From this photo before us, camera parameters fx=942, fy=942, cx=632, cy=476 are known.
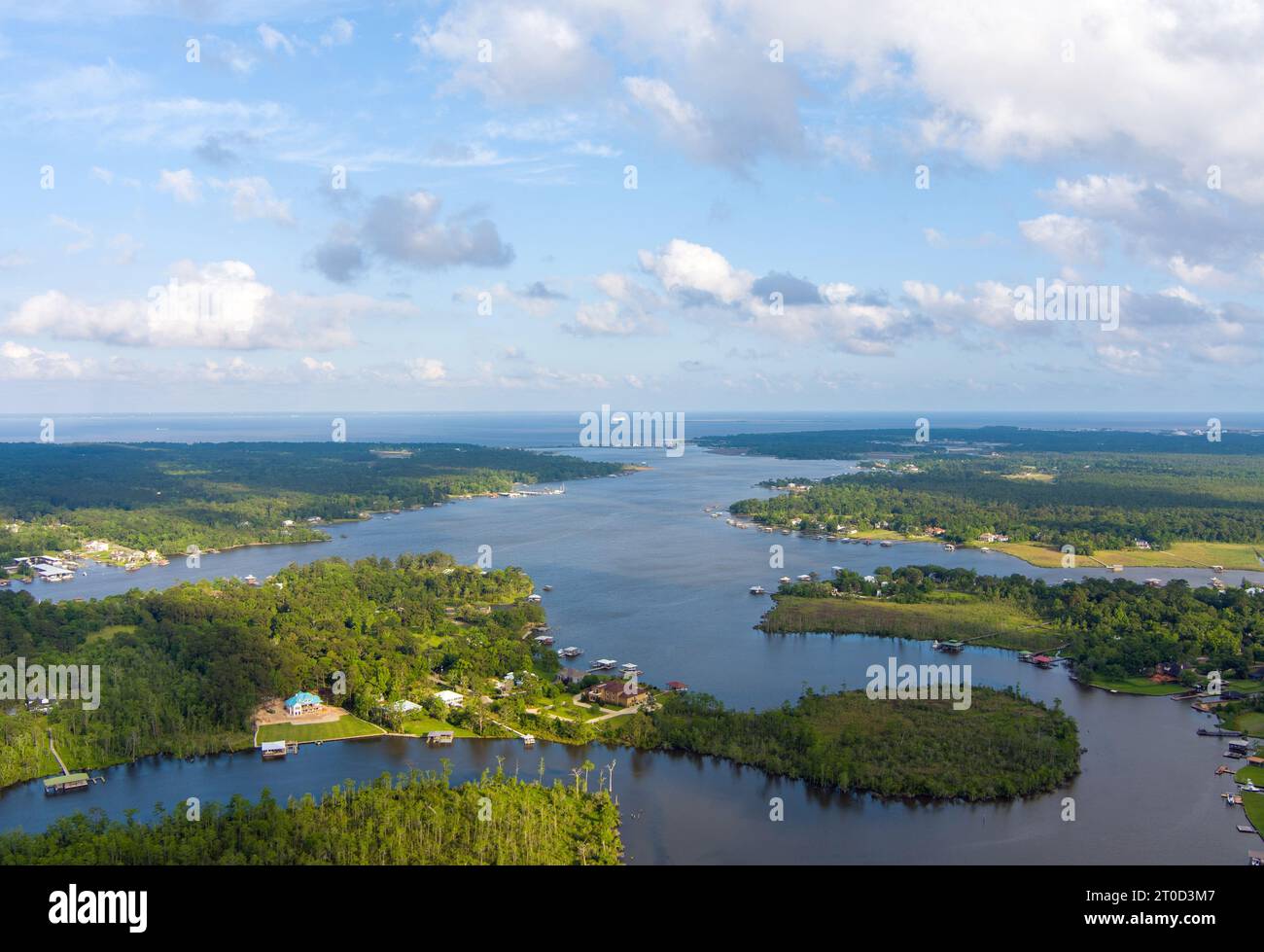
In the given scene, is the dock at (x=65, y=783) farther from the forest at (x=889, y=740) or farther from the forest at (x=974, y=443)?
the forest at (x=974, y=443)

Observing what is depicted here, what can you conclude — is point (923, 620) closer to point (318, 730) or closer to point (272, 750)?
point (318, 730)

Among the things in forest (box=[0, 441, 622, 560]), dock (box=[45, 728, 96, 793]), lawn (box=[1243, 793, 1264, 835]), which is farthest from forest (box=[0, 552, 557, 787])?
forest (box=[0, 441, 622, 560])

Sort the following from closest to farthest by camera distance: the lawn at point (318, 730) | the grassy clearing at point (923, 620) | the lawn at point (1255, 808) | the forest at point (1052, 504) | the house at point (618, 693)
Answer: the lawn at point (1255, 808) → the lawn at point (318, 730) → the house at point (618, 693) → the grassy clearing at point (923, 620) → the forest at point (1052, 504)

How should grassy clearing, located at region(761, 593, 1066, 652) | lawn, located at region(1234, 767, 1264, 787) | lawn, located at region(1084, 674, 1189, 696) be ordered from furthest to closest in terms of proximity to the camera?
grassy clearing, located at region(761, 593, 1066, 652)
lawn, located at region(1084, 674, 1189, 696)
lawn, located at region(1234, 767, 1264, 787)

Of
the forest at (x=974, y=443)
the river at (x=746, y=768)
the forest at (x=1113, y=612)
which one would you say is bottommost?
the river at (x=746, y=768)

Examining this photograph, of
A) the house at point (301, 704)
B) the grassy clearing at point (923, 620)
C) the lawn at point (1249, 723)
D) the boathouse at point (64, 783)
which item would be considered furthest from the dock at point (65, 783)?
the lawn at point (1249, 723)

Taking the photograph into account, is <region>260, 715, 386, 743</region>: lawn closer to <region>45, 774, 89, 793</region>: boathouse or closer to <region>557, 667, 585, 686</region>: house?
<region>45, 774, 89, 793</region>: boathouse
